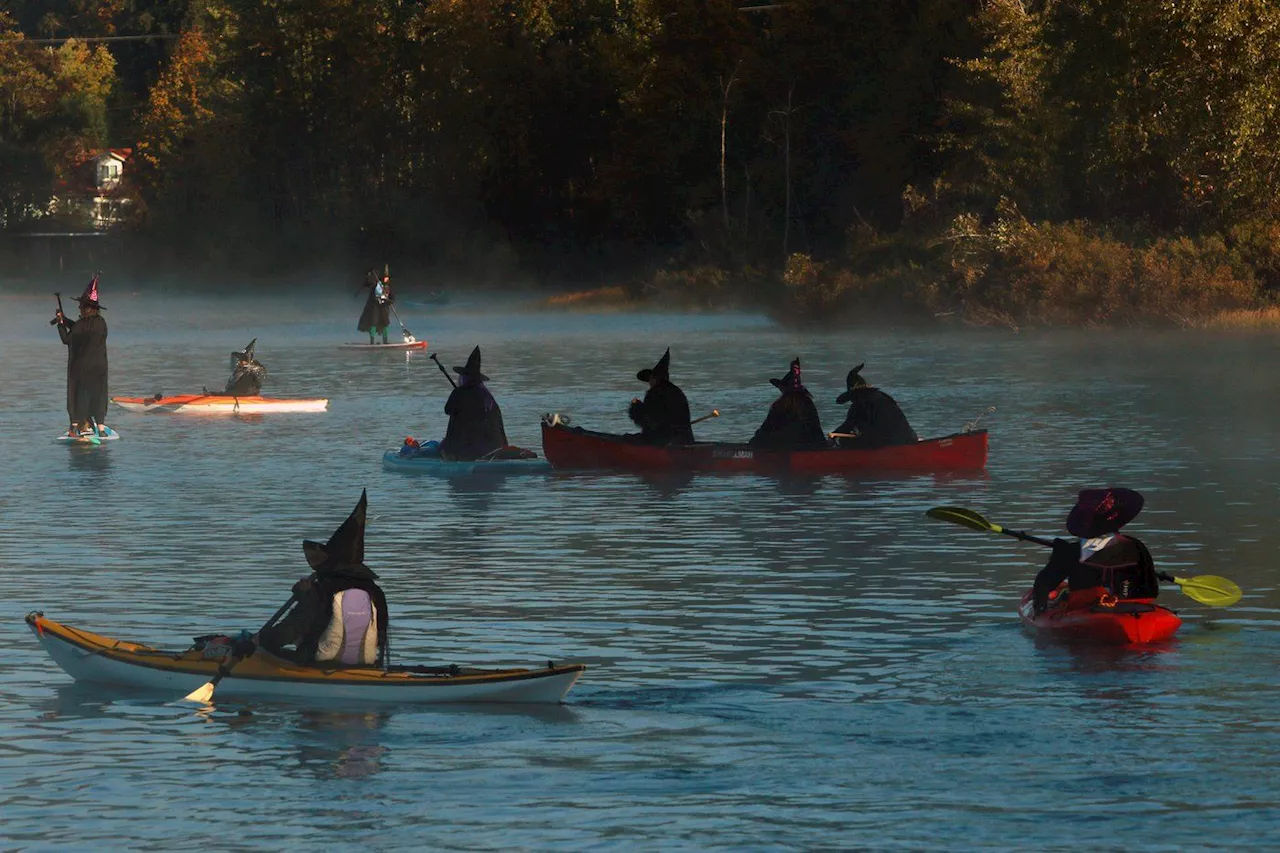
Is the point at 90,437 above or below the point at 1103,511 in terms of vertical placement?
below

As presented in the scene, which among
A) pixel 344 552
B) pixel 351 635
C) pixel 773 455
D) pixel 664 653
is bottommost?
pixel 664 653

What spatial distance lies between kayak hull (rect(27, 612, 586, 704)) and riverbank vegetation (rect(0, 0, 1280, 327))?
38.2 metres

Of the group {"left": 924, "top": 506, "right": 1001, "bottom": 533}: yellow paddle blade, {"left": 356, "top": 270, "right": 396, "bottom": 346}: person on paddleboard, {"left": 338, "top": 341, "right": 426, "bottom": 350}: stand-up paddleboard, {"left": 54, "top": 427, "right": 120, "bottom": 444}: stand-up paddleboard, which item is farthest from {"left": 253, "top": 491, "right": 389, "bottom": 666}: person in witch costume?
{"left": 356, "top": 270, "right": 396, "bottom": 346}: person on paddleboard

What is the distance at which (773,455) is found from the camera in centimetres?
2736

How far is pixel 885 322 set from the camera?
64875 mm

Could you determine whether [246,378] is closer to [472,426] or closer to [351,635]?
[472,426]

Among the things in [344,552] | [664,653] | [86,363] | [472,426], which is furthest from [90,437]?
[344,552]

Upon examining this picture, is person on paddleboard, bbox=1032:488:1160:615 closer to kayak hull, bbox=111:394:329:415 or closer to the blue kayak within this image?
the blue kayak

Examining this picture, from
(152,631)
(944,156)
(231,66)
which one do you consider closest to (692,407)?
(152,631)

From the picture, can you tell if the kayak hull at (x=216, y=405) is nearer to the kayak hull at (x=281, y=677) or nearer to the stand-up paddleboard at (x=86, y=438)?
the stand-up paddleboard at (x=86, y=438)

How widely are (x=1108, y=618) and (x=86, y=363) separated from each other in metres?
18.7

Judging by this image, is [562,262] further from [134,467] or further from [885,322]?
[134,467]

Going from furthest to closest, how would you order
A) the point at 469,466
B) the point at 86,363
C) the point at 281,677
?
the point at 86,363 < the point at 469,466 < the point at 281,677

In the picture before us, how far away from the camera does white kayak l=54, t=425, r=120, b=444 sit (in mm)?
31938
